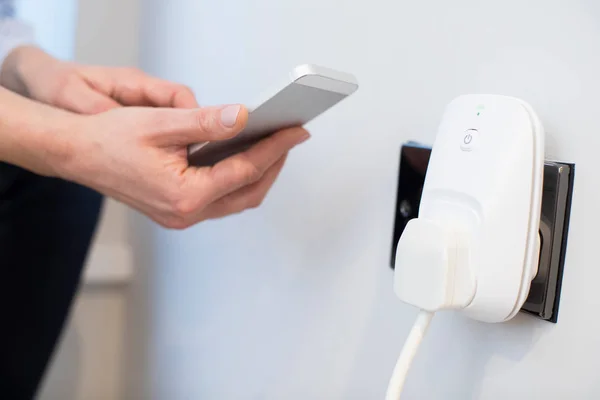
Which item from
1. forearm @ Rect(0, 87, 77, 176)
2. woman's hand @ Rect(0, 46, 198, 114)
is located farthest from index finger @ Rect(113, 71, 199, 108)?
forearm @ Rect(0, 87, 77, 176)

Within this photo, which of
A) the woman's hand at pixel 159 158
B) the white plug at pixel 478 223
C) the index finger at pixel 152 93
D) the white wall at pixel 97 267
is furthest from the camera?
the white wall at pixel 97 267

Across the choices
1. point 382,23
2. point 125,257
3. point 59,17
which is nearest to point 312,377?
point 382,23

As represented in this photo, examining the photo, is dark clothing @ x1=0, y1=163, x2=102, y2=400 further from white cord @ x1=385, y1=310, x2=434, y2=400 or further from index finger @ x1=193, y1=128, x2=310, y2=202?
white cord @ x1=385, y1=310, x2=434, y2=400

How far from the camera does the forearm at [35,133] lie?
454 millimetres

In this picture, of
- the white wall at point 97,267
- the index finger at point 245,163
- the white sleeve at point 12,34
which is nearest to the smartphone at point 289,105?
the index finger at point 245,163

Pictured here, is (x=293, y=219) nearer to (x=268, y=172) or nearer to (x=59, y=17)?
(x=268, y=172)

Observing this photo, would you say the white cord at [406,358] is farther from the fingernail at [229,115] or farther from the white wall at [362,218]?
the fingernail at [229,115]

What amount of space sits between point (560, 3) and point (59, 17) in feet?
2.84

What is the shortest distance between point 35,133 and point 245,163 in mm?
180

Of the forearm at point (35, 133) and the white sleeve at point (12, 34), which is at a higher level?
the white sleeve at point (12, 34)

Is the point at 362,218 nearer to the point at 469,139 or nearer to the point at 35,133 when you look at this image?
the point at 469,139

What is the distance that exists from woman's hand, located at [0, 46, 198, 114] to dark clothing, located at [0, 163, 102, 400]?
0.10 m

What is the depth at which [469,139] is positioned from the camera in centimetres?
28

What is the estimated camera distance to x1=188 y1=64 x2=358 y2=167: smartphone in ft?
1.06
